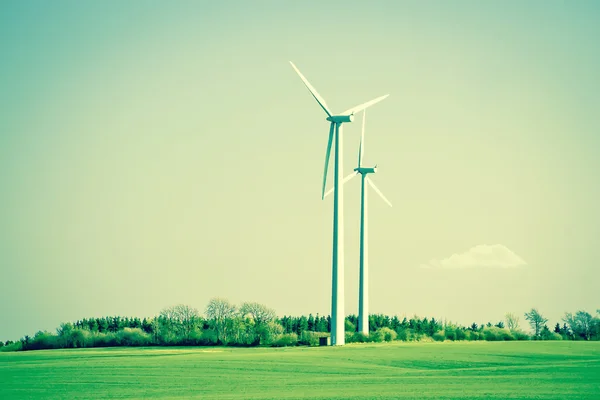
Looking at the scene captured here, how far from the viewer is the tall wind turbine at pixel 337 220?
79.4 meters

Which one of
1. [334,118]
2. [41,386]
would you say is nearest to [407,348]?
[334,118]

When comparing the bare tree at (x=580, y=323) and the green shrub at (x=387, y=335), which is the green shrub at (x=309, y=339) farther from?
the bare tree at (x=580, y=323)

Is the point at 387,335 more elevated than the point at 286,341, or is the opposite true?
the point at 387,335

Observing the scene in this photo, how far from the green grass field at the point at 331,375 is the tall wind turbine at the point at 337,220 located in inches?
119

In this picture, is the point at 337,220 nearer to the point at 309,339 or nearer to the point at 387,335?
the point at 309,339

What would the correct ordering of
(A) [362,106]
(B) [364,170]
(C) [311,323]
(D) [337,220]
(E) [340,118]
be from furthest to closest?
(C) [311,323], (B) [364,170], (A) [362,106], (E) [340,118], (D) [337,220]

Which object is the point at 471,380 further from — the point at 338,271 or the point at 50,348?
the point at 50,348

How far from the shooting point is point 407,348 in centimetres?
7975

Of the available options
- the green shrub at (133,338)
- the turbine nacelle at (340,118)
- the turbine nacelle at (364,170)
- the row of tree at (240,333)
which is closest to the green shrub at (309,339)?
the row of tree at (240,333)

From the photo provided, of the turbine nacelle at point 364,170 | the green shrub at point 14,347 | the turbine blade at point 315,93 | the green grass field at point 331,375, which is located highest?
the turbine blade at point 315,93

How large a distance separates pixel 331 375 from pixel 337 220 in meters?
26.2

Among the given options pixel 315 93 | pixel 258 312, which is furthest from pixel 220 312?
pixel 315 93

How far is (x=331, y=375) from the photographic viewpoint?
5634cm

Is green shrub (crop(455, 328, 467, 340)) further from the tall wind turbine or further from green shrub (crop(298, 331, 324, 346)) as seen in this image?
the tall wind turbine
